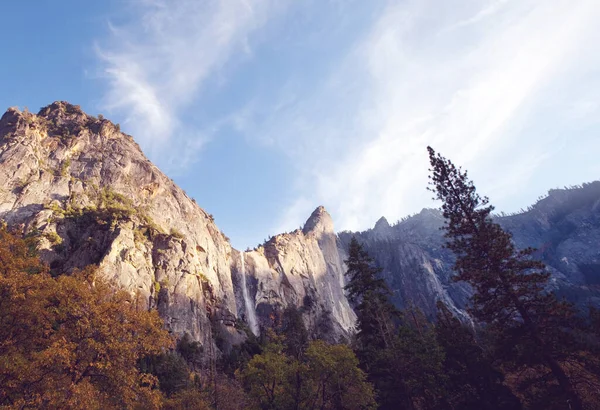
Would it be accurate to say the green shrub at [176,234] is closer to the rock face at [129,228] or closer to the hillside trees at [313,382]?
the rock face at [129,228]

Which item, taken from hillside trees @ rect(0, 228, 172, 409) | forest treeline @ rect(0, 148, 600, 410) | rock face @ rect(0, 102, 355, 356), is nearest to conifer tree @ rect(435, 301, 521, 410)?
forest treeline @ rect(0, 148, 600, 410)

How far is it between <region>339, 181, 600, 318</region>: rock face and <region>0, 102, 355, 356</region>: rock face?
71391 mm

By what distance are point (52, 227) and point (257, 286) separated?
48126mm

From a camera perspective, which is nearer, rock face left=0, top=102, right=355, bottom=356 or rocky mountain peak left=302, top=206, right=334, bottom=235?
rock face left=0, top=102, right=355, bottom=356

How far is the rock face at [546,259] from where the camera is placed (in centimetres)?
14650

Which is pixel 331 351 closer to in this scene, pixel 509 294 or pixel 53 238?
pixel 509 294

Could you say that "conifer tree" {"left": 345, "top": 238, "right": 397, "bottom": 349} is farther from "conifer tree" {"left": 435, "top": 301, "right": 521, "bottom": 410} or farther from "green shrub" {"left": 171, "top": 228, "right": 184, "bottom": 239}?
"green shrub" {"left": 171, "top": 228, "right": 184, "bottom": 239}

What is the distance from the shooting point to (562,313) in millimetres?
18156

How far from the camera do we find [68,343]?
16328 mm

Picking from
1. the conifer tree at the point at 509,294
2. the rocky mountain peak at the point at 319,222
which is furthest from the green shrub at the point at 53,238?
the rocky mountain peak at the point at 319,222

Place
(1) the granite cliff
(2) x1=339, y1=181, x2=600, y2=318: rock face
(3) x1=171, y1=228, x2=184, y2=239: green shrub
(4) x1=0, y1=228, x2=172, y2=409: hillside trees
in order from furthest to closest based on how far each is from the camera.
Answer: (2) x1=339, y1=181, x2=600, y2=318: rock face
(3) x1=171, y1=228, x2=184, y2=239: green shrub
(1) the granite cliff
(4) x1=0, y1=228, x2=172, y2=409: hillside trees

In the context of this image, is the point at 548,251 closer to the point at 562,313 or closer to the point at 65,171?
the point at 562,313

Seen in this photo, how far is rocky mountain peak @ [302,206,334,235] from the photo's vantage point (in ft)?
485

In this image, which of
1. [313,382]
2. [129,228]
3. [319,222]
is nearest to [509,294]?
[313,382]
